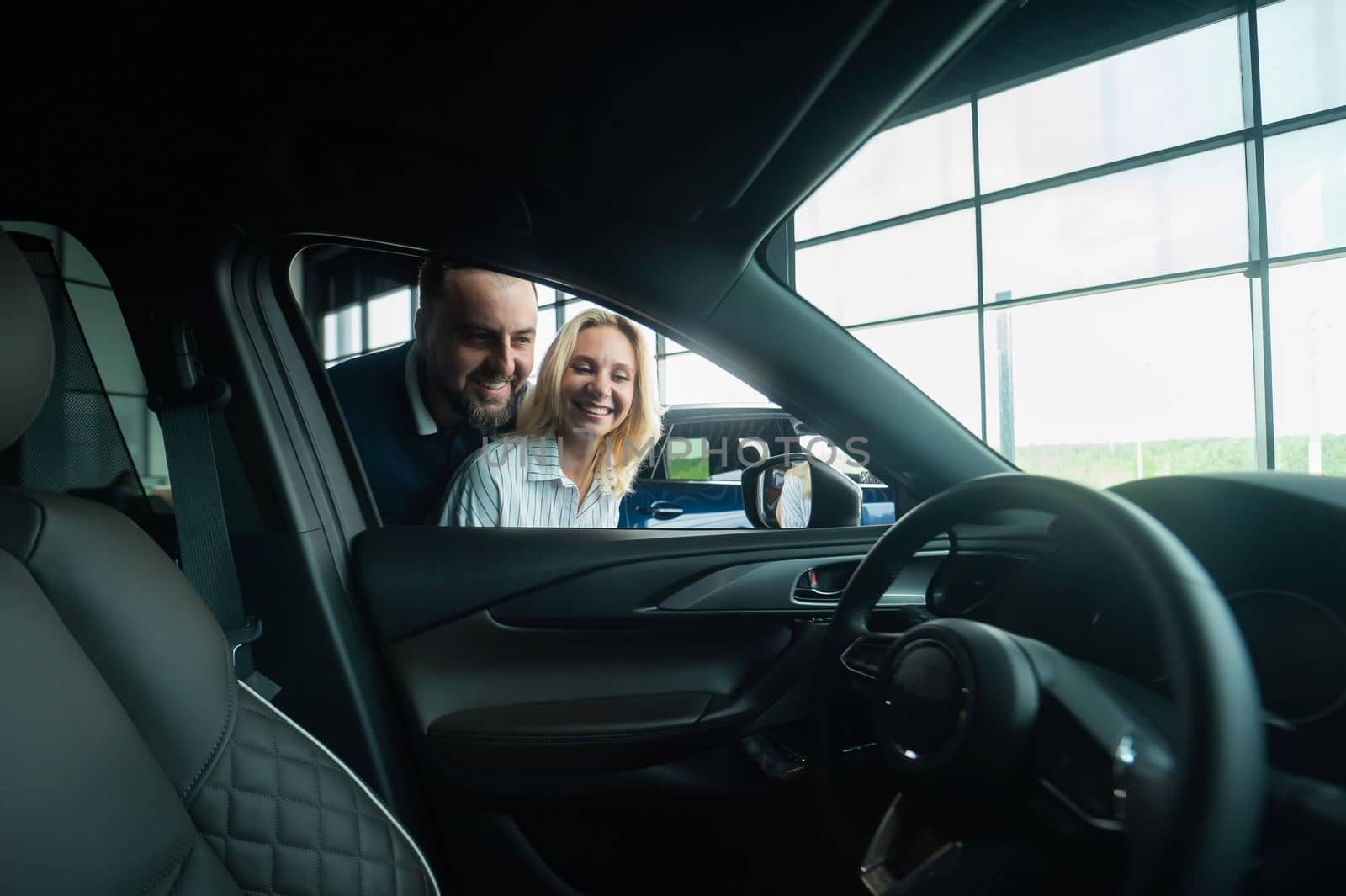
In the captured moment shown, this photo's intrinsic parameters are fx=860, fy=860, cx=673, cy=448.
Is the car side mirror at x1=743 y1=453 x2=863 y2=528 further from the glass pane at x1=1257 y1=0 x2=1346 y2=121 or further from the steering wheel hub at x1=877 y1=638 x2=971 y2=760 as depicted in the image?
the glass pane at x1=1257 y1=0 x2=1346 y2=121

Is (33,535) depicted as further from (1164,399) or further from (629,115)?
(1164,399)

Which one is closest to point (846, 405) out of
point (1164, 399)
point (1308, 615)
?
point (1308, 615)

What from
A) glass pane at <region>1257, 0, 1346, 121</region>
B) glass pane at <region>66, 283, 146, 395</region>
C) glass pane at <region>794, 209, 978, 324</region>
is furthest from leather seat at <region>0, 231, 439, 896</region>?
glass pane at <region>1257, 0, 1346, 121</region>

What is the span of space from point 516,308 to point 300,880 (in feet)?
Result: 3.22

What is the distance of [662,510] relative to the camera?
65.3 inches

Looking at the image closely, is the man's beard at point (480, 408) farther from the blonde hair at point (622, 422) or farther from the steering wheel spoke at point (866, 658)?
the steering wheel spoke at point (866, 658)

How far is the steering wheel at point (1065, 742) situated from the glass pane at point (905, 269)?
694 centimetres

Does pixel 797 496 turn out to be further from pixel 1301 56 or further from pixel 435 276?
pixel 1301 56

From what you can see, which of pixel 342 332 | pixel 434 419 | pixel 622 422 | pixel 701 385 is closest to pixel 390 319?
pixel 342 332

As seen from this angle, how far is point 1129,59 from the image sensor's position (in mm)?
6949

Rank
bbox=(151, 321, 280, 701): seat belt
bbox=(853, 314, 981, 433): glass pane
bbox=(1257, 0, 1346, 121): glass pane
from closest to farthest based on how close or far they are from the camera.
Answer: bbox=(151, 321, 280, 701): seat belt
bbox=(1257, 0, 1346, 121): glass pane
bbox=(853, 314, 981, 433): glass pane

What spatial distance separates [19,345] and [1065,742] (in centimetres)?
117

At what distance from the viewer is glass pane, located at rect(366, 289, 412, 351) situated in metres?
1.62

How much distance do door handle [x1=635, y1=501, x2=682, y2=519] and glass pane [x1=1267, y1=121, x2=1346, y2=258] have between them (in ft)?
21.0
